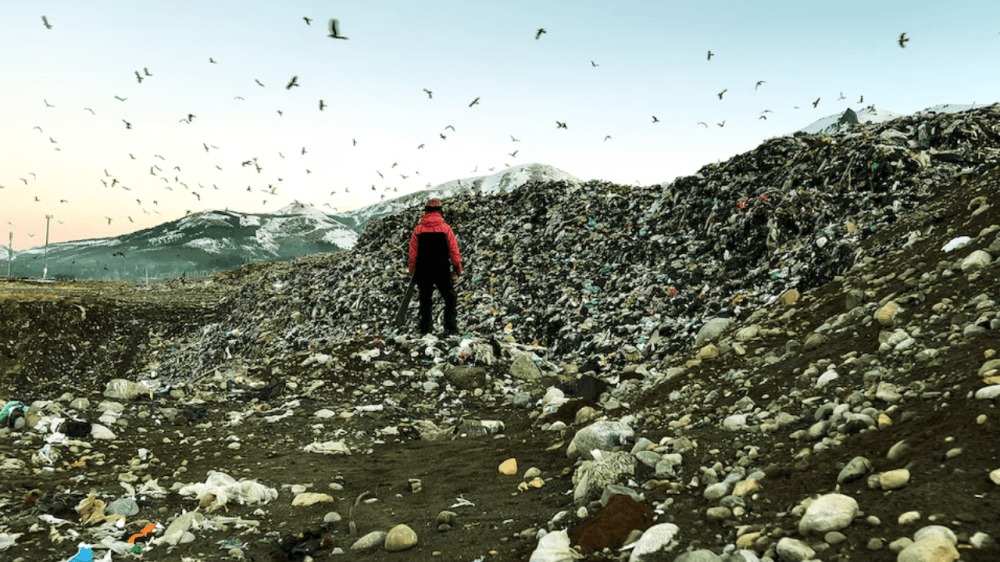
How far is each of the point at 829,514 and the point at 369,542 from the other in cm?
219

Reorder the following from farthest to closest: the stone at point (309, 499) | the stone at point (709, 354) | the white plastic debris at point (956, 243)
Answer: the stone at point (709, 354) → the white plastic debris at point (956, 243) → the stone at point (309, 499)

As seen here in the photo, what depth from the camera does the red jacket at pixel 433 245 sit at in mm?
8297

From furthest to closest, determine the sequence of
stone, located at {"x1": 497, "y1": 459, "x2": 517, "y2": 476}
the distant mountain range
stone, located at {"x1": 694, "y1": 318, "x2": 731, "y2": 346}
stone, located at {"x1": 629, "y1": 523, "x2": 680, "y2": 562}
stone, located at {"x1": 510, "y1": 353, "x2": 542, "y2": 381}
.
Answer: the distant mountain range < stone, located at {"x1": 510, "y1": 353, "x2": 542, "y2": 381} < stone, located at {"x1": 694, "y1": 318, "x2": 731, "y2": 346} < stone, located at {"x1": 497, "y1": 459, "x2": 517, "y2": 476} < stone, located at {"x1": 629, "y1": 523, "x2": 680, "y2": 562}

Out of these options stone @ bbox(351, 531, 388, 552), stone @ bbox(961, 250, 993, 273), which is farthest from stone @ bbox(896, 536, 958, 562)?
stone @ bbox(961, 250, 993, 273)

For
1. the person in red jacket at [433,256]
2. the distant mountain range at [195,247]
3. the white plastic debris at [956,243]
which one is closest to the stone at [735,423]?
the white plastic debris at [956,243]

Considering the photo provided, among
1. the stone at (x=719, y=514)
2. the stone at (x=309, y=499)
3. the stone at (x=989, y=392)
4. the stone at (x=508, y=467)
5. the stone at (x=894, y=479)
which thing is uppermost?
the stone at (x=989, y=392)

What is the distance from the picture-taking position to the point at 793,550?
1836 mm

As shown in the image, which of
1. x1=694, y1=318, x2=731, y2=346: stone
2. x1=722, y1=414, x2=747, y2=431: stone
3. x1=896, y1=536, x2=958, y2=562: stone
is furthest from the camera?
x1=694, y1=318, x2=731, y2=346: stone

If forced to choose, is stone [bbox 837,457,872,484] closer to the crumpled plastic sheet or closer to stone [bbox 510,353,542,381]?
the crumpled plastic sheet

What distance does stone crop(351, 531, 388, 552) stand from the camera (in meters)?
2.82

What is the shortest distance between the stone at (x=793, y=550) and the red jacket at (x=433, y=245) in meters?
6.74

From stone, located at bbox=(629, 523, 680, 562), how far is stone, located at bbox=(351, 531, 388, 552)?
140 cm

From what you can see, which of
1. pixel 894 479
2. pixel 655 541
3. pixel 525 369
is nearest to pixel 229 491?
pixel 655 541

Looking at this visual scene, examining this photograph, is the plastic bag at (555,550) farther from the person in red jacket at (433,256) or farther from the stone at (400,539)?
the person in red jacket at (433,256)
